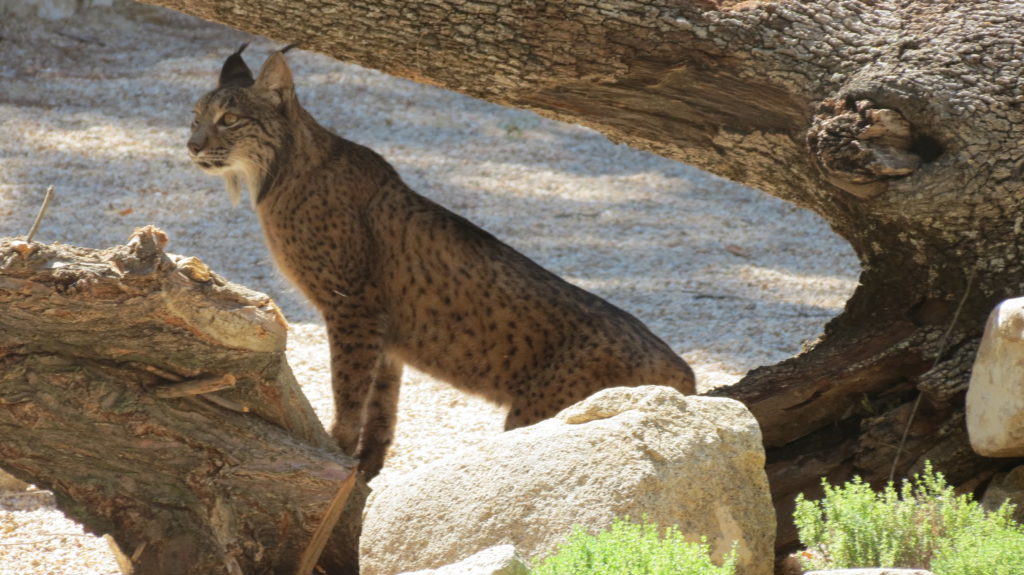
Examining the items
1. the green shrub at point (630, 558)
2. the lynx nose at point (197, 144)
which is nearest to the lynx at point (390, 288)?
the lynx nose at point (197, 144)

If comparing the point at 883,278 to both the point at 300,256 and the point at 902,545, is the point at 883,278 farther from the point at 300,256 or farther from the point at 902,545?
the point at 300,256

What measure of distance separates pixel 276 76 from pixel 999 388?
3477 millimetres

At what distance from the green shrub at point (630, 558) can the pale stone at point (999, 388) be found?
3.63ft

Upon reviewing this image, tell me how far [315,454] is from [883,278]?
83.2 inches

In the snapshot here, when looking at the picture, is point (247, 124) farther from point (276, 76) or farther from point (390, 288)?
point (390, 288)

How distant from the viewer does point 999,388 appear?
3.58 meters

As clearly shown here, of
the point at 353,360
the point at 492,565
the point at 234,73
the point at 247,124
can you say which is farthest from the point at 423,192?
the point at 492,565

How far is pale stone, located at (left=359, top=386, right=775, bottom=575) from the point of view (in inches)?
133

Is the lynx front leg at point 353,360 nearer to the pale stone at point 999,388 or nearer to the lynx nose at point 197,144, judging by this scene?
the lynx nose at point 197,144

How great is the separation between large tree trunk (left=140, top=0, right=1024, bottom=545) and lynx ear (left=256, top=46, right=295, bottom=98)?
80 cm

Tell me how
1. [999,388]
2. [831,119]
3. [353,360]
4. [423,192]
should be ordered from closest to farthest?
[999,388], [831,119], [353,360], [423,192]

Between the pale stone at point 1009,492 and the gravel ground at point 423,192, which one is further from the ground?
the pale stone at point 1009,492

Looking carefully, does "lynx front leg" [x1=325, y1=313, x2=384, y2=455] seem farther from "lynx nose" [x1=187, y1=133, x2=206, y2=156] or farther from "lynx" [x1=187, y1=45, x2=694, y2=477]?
"lynx nose" [x1=187, y1=133, x2=206, y2=156]

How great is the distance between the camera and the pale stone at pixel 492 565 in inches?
113
